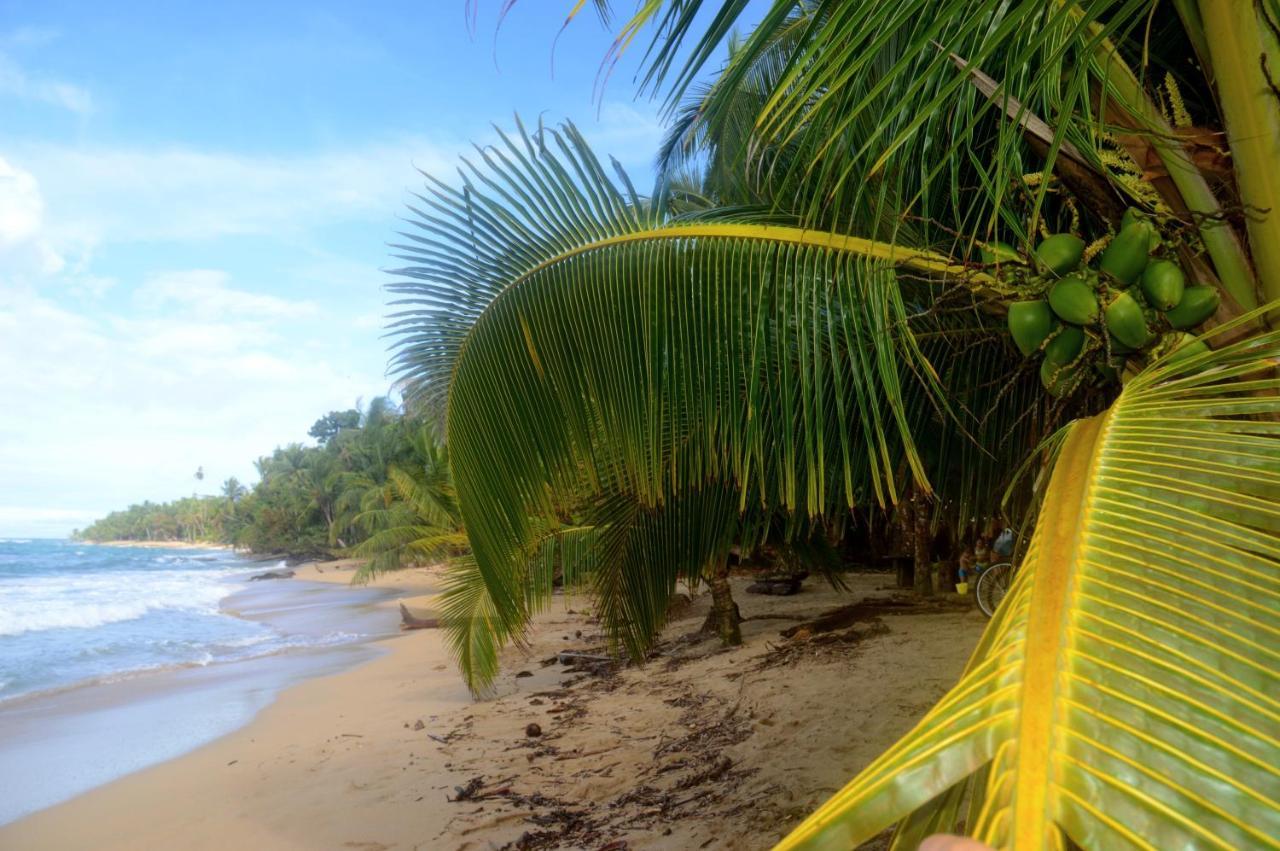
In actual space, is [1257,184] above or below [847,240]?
below

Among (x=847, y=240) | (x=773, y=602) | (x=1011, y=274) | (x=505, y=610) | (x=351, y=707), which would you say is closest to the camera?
(x=1011, y=274)

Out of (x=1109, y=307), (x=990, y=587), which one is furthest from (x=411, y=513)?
(x=1109, y=307)

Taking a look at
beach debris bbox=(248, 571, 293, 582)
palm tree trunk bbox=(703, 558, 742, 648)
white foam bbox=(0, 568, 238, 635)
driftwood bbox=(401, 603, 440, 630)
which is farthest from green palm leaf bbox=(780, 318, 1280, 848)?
beach debris bbox=(248, 571, 293, 582)

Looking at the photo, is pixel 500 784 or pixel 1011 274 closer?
pixel 1011 274

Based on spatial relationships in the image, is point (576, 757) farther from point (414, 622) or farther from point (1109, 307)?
point (414, 622)

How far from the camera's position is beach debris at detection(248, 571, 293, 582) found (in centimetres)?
3829

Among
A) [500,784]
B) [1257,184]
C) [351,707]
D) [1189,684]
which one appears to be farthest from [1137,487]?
[351,707]

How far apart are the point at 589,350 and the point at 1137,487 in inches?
79.2

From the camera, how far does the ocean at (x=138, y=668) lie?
7.60m

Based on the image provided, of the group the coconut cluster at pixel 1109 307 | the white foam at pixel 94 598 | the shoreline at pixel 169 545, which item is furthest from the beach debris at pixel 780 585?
the shoreline at pixel 169 545

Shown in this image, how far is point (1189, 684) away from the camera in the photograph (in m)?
0.68

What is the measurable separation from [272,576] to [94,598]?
1406 cm

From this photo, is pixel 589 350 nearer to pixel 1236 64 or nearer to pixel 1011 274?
pixel 1011 274

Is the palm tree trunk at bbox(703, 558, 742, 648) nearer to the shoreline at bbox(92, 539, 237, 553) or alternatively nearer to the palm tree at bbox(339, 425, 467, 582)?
the palm tree at bbox(339, 425, 467, 582)
